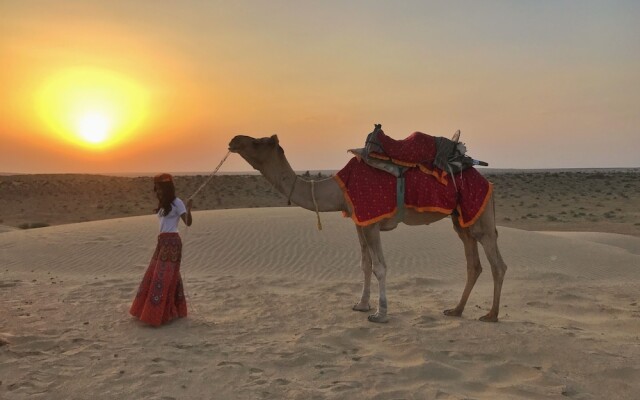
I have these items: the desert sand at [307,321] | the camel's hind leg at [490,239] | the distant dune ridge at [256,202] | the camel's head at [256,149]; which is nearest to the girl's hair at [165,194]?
the camel's head at [256,149]

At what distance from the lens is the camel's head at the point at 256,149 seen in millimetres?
6680

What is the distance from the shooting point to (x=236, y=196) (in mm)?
45469

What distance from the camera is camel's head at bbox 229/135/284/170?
6.68 meters

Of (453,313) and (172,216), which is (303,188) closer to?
(172,216)

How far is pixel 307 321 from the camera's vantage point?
715 cm

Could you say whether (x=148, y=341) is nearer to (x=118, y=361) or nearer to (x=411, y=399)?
(x=118, y=361)

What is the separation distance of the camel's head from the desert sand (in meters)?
2.20

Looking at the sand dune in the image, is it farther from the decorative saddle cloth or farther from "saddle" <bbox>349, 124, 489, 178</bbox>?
"saddle" <bbox>349, 124, 489, 178</bbox>

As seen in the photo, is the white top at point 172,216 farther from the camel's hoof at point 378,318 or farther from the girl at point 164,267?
the camel's hoof at point 378,318

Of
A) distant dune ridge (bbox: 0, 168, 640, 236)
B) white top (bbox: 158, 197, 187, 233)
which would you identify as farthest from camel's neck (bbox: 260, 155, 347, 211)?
distant dune ridge (bbox: 0, 168, 640, 236)

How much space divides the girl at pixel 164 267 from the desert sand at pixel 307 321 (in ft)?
0.67

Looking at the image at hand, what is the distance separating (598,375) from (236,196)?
136ft

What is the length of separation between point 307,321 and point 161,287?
200cm

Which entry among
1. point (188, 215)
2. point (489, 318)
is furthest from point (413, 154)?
point (188, 215)
